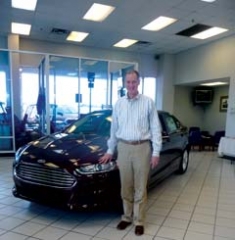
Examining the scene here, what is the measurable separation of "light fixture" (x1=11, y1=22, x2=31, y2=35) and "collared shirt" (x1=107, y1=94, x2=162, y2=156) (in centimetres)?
546

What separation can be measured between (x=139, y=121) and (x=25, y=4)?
4428mm

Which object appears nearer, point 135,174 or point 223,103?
point 135,174

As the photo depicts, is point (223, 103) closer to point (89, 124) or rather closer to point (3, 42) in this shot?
point (89, 124)

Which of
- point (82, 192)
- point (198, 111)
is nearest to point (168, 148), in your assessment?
point (82, 192)

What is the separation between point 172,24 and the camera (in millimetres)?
6426

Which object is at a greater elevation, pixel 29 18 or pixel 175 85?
pixel 29 18

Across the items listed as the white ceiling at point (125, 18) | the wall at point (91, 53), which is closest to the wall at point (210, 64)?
the white ceiling at point (125, 18)

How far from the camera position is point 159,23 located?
649 cm

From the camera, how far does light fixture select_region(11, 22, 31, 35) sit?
677 centimetres

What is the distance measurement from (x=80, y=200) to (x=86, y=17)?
489cm

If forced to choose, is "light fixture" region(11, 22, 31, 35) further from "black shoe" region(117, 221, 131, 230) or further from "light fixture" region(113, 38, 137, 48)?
"black shoe" region(117, 221, 131, 230)

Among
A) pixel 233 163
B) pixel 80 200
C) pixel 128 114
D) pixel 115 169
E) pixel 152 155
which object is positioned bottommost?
pixel 233 163

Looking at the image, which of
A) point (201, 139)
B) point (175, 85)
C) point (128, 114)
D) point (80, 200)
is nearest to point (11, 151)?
point (80, 200)

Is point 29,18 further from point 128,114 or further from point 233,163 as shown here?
point 233,163
